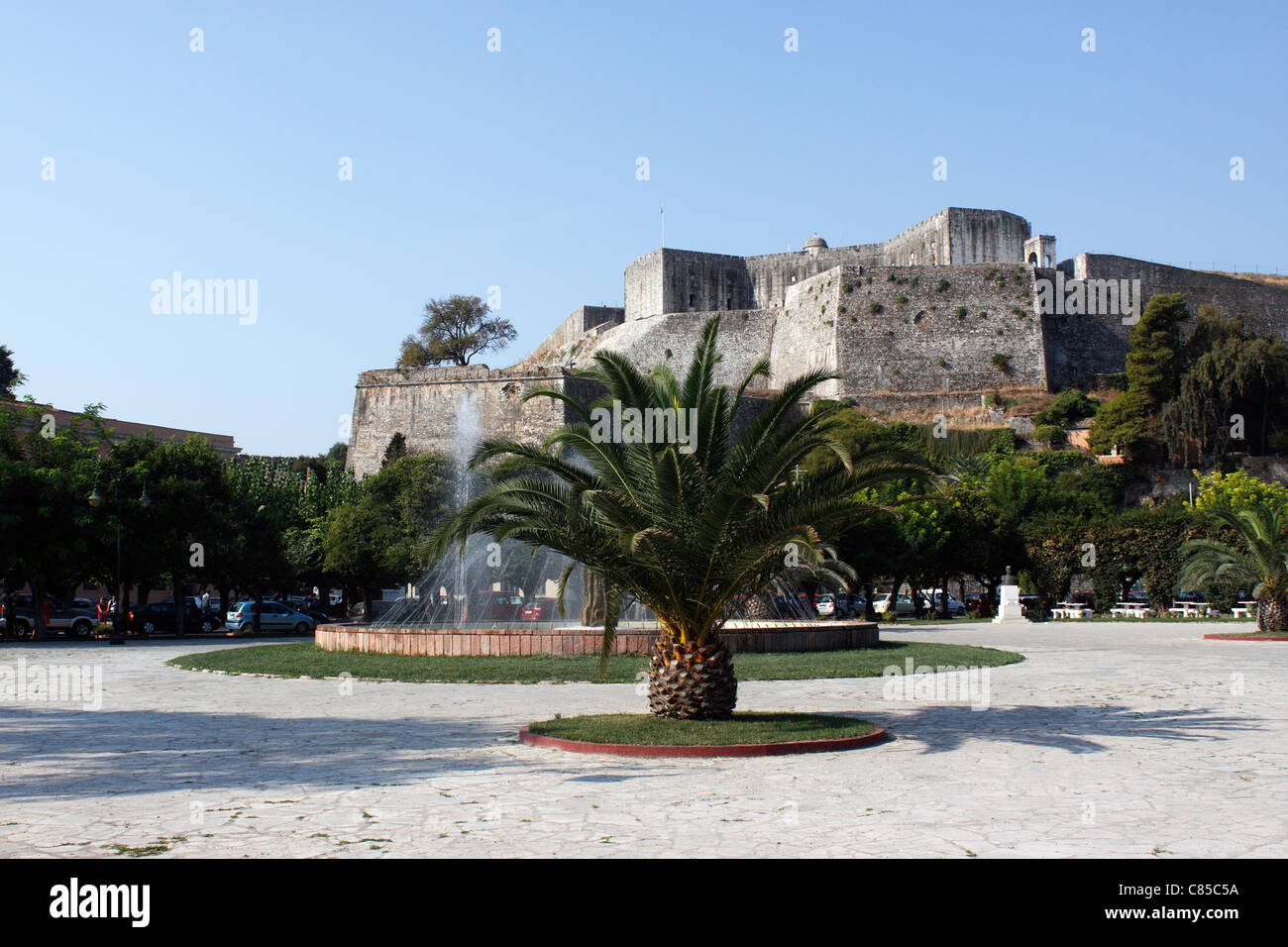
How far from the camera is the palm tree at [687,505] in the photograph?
32.4 feet

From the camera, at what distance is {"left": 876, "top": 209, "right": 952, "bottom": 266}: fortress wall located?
240 feet

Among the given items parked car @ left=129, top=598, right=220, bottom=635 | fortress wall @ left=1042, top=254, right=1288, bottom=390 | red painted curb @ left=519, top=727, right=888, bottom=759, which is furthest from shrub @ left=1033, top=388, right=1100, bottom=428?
red painted curb @ left=519, top=727, right=888, bottom=759

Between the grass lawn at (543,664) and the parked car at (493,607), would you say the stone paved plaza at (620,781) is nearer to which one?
the grass lawn at (543,664)

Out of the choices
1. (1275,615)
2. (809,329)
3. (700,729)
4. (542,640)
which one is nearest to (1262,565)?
(1275,615)

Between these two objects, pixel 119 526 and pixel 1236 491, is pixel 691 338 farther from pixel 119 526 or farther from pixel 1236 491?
pixel 119 526

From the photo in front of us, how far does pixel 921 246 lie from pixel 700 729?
7068 centimetres

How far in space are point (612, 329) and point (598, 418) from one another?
6700cm

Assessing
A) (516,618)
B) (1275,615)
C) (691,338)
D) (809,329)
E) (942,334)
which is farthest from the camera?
(691,338)

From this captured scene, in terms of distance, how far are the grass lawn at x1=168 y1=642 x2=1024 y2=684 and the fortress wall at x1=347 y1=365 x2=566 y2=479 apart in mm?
34744

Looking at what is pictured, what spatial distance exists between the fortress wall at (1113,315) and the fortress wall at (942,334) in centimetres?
278

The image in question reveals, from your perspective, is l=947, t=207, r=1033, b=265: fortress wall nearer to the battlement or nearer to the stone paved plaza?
the battlement

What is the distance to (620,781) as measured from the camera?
26.6 ft

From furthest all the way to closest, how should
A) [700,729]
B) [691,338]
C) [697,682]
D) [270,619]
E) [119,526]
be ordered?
[691,338] → [270,619] → [119,526] → [697,682] → [700,729]

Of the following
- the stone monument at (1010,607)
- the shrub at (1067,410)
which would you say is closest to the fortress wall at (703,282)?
the shrub at (1067,410)
